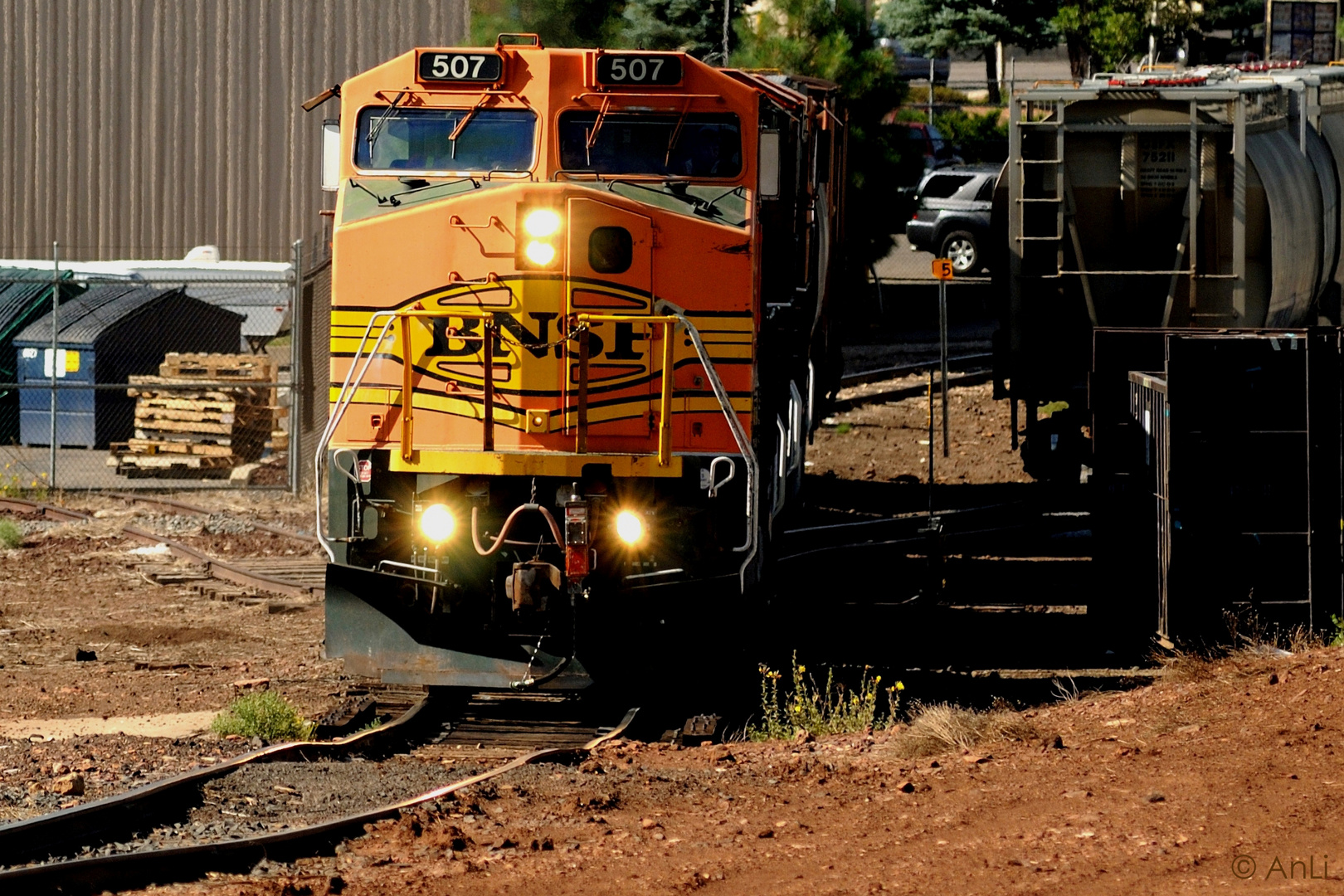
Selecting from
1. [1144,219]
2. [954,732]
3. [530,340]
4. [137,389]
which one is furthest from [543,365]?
[137,389]

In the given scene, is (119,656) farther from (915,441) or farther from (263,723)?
(915,441)

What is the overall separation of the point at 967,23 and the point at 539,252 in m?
37.4

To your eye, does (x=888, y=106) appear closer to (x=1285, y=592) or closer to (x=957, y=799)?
(x=1285, y=592)

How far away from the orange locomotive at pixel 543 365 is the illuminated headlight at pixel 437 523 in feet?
0.04

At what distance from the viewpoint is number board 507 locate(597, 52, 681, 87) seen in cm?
1005

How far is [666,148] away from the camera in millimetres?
10125

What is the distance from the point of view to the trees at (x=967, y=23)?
143ft

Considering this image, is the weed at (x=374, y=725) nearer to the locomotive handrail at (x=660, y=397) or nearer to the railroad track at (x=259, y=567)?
the locomotive handrail at (x=660, y=397)

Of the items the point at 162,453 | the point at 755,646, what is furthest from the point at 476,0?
the point at 755,646

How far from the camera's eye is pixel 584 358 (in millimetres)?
9539

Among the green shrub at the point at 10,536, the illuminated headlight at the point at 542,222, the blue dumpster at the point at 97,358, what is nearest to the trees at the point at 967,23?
the blue dumpster at the point at 97,358

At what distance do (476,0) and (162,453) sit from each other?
36.1 ft

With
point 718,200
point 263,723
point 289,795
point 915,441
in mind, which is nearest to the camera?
point 289,795

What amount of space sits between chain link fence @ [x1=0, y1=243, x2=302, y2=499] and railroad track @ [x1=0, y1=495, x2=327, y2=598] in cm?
235
